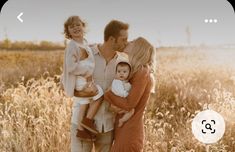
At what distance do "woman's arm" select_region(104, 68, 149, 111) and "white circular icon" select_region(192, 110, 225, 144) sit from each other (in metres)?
0.31

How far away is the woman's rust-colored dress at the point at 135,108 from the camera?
2.00 m

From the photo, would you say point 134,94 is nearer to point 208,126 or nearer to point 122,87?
point 122,87

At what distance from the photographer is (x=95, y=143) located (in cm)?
210

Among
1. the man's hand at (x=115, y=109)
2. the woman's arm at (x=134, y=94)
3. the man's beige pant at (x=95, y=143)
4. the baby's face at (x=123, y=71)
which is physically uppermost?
the baby's face at (x=123, y=71)

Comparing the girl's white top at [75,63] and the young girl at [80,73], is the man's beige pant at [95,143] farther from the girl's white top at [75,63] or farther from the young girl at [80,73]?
the girl's white top at [75,63]

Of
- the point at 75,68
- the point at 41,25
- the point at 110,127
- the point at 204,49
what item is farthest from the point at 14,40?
the point at 204,49

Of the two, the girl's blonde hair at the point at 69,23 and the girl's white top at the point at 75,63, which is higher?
the girl's blonde hair at the point at 69,23

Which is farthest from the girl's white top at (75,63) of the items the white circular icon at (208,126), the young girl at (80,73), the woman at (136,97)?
the white circular icon at (208,126)

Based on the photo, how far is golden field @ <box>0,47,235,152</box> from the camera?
87.4 inches

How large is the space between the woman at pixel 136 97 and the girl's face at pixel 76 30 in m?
Answer: 0.16

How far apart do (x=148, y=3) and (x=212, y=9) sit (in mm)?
230

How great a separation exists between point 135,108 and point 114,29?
27 cm


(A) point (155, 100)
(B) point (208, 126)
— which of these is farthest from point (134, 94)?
(B) point (208, 126)

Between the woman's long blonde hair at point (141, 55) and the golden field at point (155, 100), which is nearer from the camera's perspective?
the woman's long blonde hair at point (141, 55)
